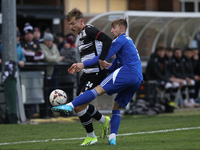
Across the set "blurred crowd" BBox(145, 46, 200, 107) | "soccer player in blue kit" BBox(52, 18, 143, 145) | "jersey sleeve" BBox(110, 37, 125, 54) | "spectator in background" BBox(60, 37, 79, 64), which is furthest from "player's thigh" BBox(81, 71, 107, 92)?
"blurred crowd" BBox(145, 46, 200, 107)

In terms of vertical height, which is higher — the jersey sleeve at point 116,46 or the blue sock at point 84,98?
the jersey sleeve at point 116,46

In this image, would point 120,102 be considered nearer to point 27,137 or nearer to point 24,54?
point 27,137

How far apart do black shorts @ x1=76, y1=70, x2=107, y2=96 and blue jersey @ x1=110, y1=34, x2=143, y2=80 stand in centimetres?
52

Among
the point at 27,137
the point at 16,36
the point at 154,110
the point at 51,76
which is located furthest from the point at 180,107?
the point at 27,137

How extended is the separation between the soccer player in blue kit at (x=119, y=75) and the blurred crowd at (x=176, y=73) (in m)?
7.63

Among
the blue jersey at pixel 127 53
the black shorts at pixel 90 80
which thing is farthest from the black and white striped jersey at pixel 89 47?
the blue jersey at pixel 127 53

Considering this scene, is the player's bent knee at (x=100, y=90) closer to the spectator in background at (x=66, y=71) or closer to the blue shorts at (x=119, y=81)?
the blue shorts at (x=119, y=81)

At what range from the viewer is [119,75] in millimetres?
6113

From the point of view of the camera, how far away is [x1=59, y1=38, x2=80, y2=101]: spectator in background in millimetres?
12031

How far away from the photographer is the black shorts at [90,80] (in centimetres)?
659

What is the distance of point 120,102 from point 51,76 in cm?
568

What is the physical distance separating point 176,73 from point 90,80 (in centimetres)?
945

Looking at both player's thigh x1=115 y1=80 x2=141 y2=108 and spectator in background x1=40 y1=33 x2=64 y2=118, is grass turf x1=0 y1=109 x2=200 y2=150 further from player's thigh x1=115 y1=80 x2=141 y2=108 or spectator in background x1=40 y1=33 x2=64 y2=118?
spectator in background x1=40 y1=33 x2=64 y2=118

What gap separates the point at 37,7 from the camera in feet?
62.6
